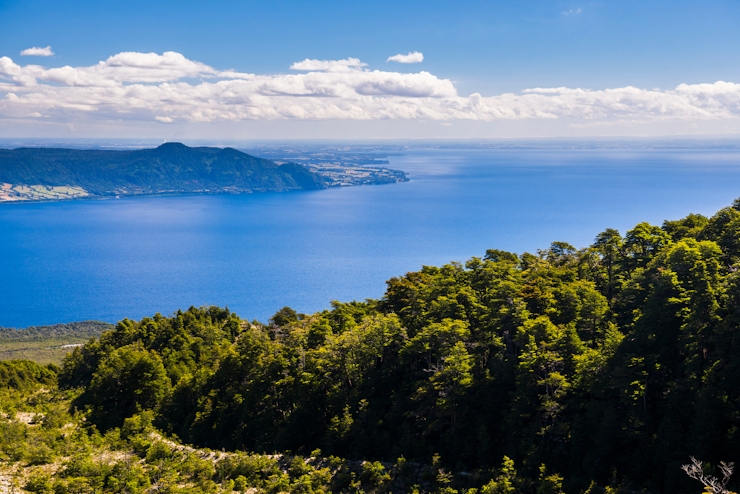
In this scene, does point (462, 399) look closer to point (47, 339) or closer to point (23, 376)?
point (23, 376)

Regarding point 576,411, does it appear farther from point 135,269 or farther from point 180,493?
point 135,269

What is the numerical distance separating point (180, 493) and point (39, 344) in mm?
104887

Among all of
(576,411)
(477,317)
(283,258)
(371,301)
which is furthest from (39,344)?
(576,411)

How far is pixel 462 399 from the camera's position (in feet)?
120

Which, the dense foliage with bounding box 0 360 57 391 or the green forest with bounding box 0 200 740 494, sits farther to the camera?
the dense foliage with bounding box 0 360 57 391

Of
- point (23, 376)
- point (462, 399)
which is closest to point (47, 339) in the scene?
point (23, 376)

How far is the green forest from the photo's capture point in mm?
31203

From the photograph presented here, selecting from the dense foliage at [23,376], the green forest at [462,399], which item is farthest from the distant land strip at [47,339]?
the green forest at [462,399]

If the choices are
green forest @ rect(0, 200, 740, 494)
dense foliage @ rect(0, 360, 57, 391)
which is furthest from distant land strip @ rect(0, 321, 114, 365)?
green forest @ rect(0, 200, 740, 494)

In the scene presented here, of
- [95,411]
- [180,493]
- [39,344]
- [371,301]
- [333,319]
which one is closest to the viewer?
[180,493]

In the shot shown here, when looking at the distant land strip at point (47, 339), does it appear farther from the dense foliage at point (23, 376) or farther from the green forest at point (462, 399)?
the green forest at point (462, 399)

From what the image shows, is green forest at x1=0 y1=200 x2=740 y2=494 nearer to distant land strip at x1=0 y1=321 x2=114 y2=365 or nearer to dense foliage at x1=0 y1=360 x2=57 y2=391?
dense foliage at x1=0 y1=360 x2=57 y2=391

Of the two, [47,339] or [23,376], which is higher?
[23,376]

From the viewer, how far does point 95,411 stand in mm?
49562
